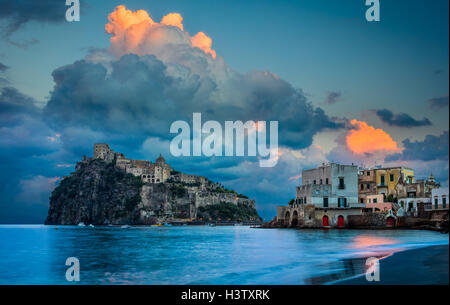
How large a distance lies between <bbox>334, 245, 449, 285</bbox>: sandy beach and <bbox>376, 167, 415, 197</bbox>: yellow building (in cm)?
4064

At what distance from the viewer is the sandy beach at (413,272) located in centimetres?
1248

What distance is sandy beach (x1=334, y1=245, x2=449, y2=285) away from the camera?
1248 cm

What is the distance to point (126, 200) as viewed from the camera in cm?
13775

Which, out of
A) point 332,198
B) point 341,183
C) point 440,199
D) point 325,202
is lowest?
point 325,202

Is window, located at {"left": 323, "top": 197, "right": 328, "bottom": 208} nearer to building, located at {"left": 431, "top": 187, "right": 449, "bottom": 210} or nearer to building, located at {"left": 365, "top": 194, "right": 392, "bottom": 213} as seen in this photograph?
building, located at {"left": 365, "top": 194, "right": 392, "bottom": 213}

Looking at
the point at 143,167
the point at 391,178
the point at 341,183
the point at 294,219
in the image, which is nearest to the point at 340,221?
the point at 341,183

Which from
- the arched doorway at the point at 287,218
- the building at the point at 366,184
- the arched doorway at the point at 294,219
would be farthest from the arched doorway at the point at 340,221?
the arched doorway at the point at 287,218

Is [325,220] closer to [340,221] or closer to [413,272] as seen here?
[340,221]

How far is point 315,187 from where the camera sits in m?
54.8

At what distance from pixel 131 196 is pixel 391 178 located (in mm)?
97419

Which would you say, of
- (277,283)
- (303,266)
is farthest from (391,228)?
(277,283)

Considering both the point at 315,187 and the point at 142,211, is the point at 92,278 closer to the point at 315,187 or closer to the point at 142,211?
the point at 315,187

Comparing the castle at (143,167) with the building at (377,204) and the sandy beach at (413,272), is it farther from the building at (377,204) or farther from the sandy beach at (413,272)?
the sandy beach at (413,272)

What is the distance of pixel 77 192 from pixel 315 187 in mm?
112204
